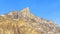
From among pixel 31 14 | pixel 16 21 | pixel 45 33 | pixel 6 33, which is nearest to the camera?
pixel 6 33

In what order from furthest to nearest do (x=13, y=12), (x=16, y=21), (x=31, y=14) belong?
1. (x=31, y=14)
2. (x=13, y=12)
3. (x=16, y=21)

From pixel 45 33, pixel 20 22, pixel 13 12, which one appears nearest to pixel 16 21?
pixel 20 22

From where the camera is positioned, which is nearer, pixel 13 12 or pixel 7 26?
pixel 7 26

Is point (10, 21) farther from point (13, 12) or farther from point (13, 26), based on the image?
point (13, 12)

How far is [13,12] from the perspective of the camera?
72.1m

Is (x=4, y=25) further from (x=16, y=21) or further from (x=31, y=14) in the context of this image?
(x=31, y=14)

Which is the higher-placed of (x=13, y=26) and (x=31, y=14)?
(x=31, y=14)

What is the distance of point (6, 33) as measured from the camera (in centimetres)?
5184

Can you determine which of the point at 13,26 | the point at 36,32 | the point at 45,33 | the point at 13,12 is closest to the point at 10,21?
the point at 13,26

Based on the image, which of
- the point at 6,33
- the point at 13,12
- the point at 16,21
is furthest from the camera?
the point at 13,12

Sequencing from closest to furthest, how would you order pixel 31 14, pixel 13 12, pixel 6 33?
pixel 6 33 < pixel 13 12 < pixel 31 14

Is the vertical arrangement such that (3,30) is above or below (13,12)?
below

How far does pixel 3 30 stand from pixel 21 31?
14.9 feet

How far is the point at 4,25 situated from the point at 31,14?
101 feet
